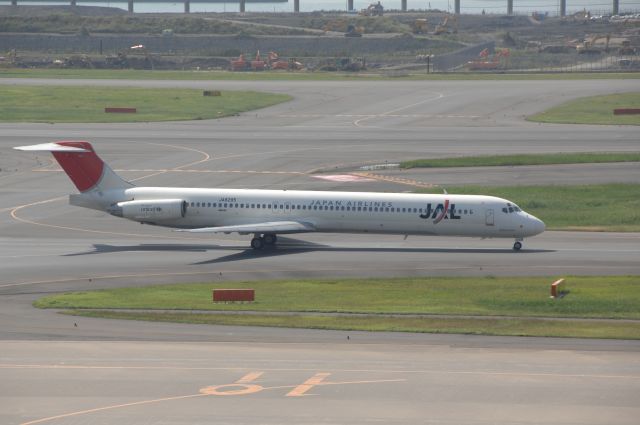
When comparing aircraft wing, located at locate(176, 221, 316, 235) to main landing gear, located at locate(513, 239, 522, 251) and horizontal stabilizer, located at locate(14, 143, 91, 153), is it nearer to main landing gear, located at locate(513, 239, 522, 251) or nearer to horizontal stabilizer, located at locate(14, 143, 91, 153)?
horizontal stabilizer, located at locate(14, 143, 91, 153)

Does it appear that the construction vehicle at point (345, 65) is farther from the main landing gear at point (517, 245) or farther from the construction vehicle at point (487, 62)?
the main landing gear at point (517, 245)

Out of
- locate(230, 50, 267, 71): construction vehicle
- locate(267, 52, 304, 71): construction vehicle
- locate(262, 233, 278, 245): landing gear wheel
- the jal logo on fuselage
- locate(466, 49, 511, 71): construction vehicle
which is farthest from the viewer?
locate(230, 50, 267, 71): construction vehicle

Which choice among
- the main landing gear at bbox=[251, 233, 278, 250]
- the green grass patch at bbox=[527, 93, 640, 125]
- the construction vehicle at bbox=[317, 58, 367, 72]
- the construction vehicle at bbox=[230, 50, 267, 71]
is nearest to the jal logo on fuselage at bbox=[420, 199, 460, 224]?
the main landing gear at bbox=[251, 233, 278, 250]

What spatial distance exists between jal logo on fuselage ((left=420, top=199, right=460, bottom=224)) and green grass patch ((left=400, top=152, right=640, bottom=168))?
2687 centimetres

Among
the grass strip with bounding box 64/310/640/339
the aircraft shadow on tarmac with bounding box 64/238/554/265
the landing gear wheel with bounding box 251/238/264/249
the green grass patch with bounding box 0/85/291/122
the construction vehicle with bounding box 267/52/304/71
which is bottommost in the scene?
the aircraft shadow on tarmac with bounding box 64/238/554/265

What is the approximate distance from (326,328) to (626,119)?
250 feet

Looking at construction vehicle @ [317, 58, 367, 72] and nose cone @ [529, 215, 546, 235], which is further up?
construction vehicle @ [317, 58, 367, 72]

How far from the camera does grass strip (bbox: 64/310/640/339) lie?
3950cm

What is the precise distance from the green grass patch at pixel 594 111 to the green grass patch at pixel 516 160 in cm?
2286

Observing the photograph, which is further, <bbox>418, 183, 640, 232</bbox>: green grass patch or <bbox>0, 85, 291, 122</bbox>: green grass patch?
<bbox>0, 85, 291, 122</bbox>: green grass patch

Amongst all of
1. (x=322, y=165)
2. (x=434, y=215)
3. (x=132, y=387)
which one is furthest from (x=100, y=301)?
(x=322, y=165)

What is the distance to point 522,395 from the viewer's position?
3112 centimetres

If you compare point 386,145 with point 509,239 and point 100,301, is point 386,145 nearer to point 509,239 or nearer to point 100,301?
point 509,239

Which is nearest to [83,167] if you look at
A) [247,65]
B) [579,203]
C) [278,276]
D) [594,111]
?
[278,276]
